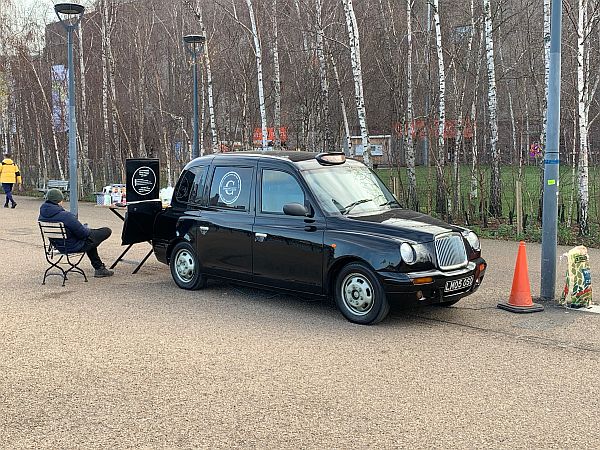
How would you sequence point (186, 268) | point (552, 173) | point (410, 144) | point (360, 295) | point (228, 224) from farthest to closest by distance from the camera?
1. point (410, 144)
2. point (186, 268)
3. point (228, 224)
4. point (552, 173)
5. point (360, 295)

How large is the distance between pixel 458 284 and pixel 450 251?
37 cm

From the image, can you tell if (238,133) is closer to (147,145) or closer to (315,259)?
(147,145)

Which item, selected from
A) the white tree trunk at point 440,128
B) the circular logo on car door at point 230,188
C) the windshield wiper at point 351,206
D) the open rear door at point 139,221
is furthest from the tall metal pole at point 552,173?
the white tree trunk at point 440,128

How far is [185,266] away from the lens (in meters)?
9.72

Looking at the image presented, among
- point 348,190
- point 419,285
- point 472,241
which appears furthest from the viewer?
point 348,190

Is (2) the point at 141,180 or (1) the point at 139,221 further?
(2) the point at 141,180

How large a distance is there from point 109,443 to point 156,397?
89 centimetres

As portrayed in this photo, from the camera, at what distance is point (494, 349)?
266 inches

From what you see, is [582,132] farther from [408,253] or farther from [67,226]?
[67,226]

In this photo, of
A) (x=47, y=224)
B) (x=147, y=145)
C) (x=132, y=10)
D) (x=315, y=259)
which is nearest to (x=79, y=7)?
(x=47, y=224)

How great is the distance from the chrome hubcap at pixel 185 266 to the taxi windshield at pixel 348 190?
222cm

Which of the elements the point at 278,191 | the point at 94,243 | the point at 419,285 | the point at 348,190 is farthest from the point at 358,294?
the point at 94,243

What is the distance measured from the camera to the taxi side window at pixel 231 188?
900 cm

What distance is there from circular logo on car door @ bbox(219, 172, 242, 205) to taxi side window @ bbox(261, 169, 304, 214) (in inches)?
17.5
